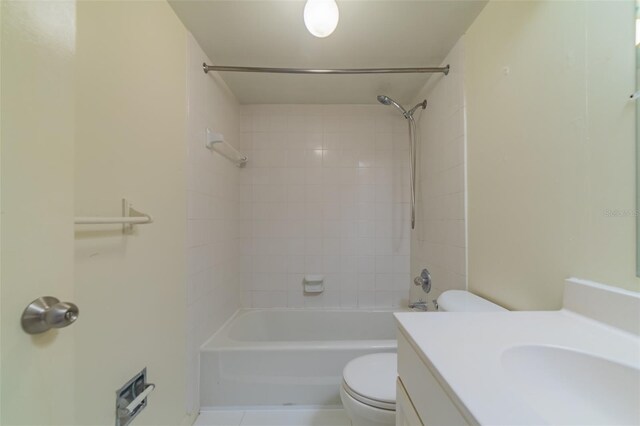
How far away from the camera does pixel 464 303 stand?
1021mm

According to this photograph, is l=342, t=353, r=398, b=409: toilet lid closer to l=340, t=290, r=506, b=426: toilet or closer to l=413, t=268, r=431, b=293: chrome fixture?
l=340, t=290, r=506, b=426: toilet

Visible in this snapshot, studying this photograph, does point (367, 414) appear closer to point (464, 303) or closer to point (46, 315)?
point (464, 303)

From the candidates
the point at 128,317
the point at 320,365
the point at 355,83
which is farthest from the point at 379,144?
the point at 128,317

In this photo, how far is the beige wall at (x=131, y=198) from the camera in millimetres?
719

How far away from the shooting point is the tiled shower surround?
2088 mm

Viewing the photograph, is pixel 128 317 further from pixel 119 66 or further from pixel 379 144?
pixel 379 144

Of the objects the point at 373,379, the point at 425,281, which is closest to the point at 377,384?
the point at 373,379

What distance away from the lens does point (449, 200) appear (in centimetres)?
139

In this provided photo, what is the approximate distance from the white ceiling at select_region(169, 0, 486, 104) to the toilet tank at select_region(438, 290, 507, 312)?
4.27ft

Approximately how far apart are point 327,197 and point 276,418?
4.97 ft

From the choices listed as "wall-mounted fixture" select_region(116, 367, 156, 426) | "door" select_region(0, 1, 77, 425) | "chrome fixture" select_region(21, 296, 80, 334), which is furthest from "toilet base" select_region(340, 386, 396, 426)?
"chrome fixture" select_region(21, 296, 80, 334)

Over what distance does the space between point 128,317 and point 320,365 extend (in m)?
0.97

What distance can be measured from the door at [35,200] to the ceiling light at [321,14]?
76 centimetres

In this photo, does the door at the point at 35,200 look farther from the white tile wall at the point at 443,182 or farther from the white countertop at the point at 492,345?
the white tile wall at the point at 443,182
